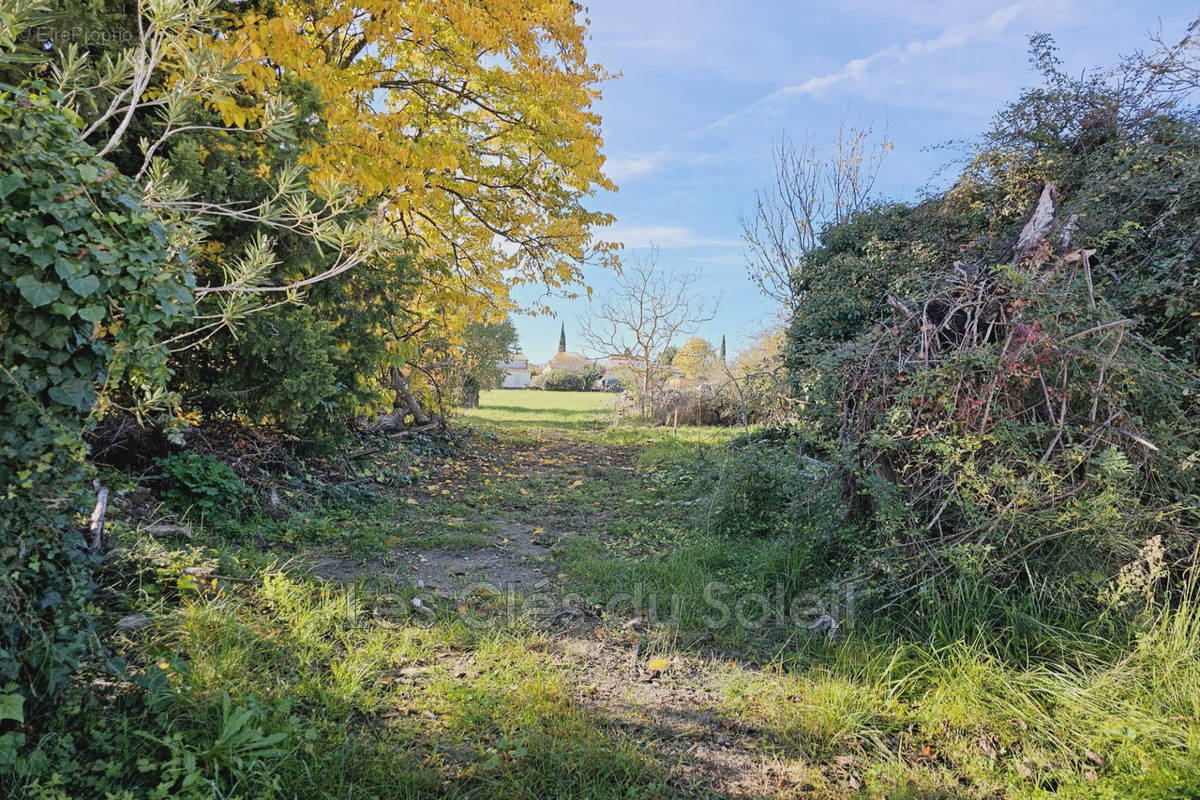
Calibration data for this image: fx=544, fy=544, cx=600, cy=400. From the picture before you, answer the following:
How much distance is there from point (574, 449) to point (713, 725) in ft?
26.7

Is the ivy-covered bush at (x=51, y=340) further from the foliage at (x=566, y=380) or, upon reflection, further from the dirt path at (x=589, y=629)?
the foliage at (x=566, y=380)

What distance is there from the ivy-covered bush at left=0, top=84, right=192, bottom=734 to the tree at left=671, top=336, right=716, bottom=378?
683 inches

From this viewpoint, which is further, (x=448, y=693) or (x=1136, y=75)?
(x=1136, y=75)

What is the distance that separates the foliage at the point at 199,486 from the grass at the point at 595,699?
71 cm

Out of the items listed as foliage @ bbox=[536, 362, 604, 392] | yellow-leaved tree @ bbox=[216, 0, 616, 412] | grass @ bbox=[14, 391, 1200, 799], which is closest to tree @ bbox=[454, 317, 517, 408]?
yellow-leaved tree @ bbox=[216, 0, 616, 412]

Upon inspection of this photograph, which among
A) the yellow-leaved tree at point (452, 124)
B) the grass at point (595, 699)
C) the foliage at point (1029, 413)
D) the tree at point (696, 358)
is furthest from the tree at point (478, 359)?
the foliage at point (1029, 413)

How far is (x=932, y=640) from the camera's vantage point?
2680mm

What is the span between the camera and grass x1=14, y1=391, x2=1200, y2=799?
1.96m

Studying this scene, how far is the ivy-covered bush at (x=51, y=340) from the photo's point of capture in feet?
5.74

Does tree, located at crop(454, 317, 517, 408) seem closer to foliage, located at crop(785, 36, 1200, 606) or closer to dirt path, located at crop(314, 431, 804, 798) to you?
dirt path, located at crop(314, 431, 804, 798)

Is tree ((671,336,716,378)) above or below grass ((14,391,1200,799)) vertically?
above

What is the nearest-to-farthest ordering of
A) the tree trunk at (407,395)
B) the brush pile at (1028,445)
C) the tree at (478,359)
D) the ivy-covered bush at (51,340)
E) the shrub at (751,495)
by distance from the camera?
the ivy-covered bush at (51,340) → the brush pile at (1028,445) → the shrub at (751,495) → the tree trunk at (407,395) → the tree at (478,359)

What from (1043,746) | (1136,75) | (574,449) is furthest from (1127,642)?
(574,449)

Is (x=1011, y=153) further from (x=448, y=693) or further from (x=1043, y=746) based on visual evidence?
(x=448, y=693)
